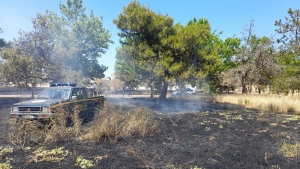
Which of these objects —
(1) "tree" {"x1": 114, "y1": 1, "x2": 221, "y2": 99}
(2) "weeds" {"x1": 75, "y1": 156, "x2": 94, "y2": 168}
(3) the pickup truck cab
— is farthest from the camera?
(1) "tree" {"x1": 114, "y1": 1, "x2": 221, "y2": 99}

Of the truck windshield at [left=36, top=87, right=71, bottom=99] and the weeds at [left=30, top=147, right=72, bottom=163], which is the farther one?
the truck windshield at [left=36, top=87, right=71, bottom=99]

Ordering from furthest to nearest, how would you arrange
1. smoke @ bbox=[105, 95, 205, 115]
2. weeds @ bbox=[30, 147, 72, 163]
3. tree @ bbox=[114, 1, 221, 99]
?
tree @ bbox=[114, 1, 221, 99] → smoke @ bbox=[105, 95, 205, 115] → weeds @ bbox=[30, 147, 72, 163]

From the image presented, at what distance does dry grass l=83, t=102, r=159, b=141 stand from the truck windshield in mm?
2274

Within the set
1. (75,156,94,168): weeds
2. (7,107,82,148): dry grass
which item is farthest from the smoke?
(75,156,94,168): weeds

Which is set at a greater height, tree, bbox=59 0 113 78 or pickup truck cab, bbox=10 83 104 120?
tree, bbox=59 0 113 78

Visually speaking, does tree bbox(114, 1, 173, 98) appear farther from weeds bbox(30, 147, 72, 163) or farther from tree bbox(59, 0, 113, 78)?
weeds bbox(30, 147, 72, 163)

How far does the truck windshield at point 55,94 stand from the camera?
9086 millimetres

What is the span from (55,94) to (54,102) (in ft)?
4.08

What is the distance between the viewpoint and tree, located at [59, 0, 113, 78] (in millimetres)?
26578

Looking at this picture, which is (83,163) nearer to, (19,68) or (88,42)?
(19,68)

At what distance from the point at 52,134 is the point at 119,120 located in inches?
77.5

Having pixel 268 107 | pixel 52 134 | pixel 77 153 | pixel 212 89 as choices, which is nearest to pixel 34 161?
pixel 77 153

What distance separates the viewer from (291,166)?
15.6ft

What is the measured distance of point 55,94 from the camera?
30.4 feet
